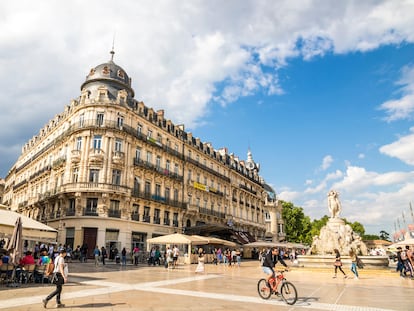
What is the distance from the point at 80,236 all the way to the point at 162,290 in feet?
64.7

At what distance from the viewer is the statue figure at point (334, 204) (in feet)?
79.1

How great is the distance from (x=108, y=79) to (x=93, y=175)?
10.4m

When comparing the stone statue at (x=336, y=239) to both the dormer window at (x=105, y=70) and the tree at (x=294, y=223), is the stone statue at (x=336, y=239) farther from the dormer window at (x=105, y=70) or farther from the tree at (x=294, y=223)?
the tree at (x=294, y=223)

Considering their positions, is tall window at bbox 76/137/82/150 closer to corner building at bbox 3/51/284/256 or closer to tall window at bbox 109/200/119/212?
corner building at bbox 3/51/284/256

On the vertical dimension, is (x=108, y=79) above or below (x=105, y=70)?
below

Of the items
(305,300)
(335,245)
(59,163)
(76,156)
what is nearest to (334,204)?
(335,245)

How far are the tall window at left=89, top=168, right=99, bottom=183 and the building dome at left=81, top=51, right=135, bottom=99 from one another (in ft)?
26.2

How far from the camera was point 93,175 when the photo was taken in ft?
98.7

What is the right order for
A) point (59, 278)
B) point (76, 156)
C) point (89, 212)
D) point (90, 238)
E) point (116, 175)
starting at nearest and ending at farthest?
point (59, 278) → point (90, 238) → point (89, 212) → point (76, 156) → point (116, 175)

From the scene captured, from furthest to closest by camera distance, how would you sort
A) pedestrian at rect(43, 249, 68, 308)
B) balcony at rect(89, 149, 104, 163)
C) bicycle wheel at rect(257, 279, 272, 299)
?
balcony at rect(89, 149, 104, 163) → bicycle wheel at rect(257, 279, 272, 299) → pedestrian at rect(43, 249, 68, 308)

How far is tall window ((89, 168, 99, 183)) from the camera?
98.1 feet

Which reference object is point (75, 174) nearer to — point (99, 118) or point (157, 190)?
point (99, 118)

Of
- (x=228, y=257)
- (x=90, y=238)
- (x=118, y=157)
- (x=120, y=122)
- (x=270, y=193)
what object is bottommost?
(x=228, y=257)

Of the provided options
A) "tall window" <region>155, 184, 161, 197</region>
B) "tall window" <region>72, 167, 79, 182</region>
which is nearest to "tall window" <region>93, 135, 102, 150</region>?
"tall window" <region>72, 167, 79, 182</region>
